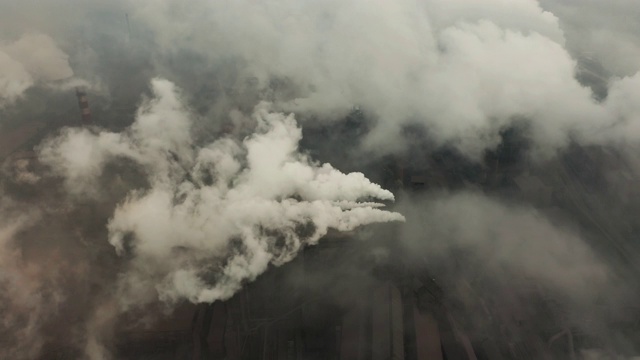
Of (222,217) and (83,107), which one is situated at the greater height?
(83,107)

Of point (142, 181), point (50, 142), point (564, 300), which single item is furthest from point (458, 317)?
point (50, 142)

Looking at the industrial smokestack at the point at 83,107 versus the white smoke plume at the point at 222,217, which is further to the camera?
the industrial smokestack at the point at 83,107

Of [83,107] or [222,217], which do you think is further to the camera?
[83,107]

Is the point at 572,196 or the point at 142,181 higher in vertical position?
the point at 572,196

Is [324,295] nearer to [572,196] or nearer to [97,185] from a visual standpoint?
[97,185]

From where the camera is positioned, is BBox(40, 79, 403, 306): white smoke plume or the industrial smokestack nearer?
BBox(40, 79, 403, 306): white smoke plume
